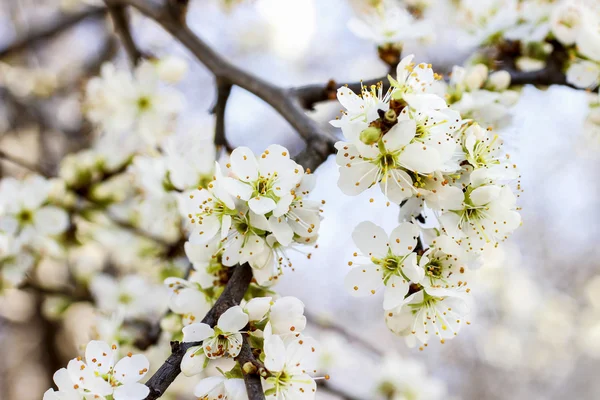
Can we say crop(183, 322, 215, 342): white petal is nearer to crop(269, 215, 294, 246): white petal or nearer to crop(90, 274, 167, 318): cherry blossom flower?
crop(269, 215, 294, 246): white petal

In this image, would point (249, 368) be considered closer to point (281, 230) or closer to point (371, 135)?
point (281, 230)

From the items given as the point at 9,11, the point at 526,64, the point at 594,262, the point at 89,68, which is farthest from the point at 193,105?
the point at 594,262

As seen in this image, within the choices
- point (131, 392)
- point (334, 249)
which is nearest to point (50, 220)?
point (131, 392)

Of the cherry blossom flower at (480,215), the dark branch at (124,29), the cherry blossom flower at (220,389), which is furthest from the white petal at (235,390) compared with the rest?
the dark branch at (124,29)

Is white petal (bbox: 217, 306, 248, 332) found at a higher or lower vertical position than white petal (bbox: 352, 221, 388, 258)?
lower

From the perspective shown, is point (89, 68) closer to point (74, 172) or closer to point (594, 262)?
point (74, 172)

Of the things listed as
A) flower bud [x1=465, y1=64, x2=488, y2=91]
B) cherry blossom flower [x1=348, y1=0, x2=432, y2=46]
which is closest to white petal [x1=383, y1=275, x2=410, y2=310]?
flower bud [x1=465, y1=64, x2=488, y2=91]
